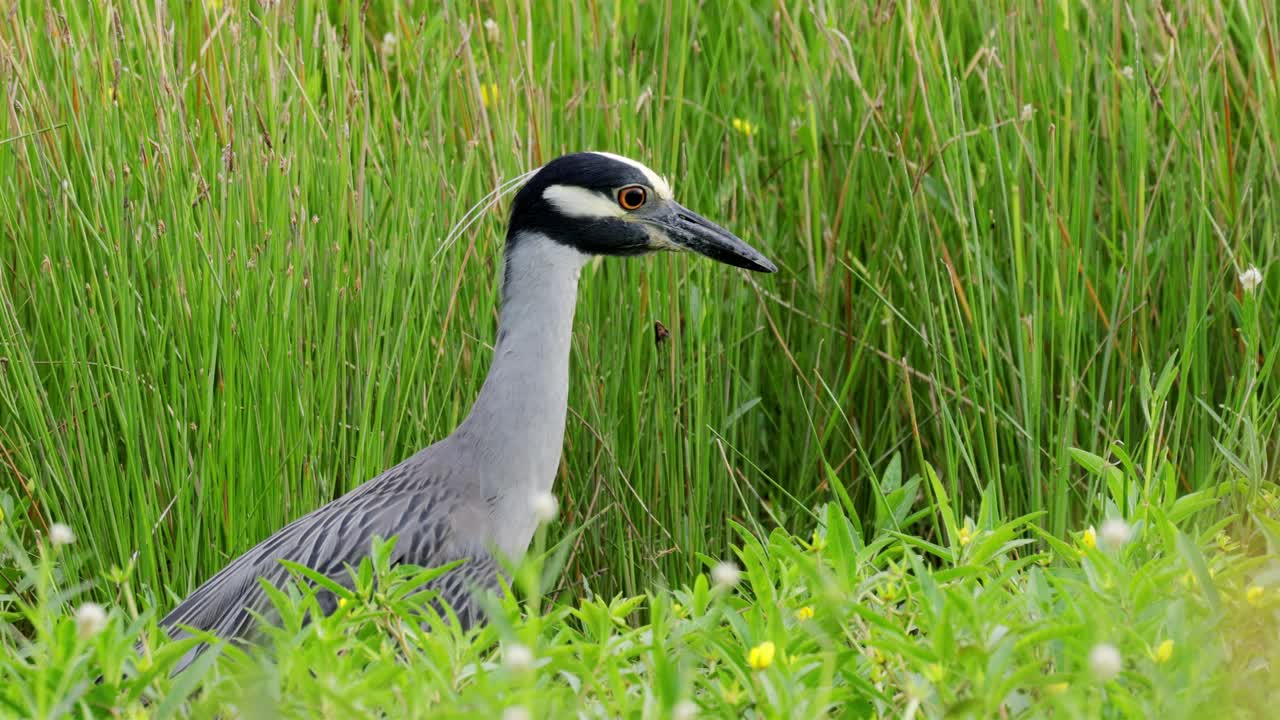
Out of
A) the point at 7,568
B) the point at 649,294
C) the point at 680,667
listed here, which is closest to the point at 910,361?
the point at 649,294

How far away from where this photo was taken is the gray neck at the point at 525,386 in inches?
124

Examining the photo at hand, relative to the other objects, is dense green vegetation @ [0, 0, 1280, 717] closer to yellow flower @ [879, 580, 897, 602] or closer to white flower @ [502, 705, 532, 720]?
yellow flower @ [879, 580, 897, 602]

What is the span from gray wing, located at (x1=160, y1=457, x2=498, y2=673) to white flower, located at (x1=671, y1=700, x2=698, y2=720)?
1.16 m

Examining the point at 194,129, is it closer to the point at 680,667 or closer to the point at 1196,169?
the point at 680,667

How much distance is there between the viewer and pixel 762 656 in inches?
79.1

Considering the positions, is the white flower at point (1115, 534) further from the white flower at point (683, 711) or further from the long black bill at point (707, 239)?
the long black bill at point (707, 239)

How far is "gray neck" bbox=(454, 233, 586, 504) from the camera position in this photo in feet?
10.4

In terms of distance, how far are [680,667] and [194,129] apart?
2.08m

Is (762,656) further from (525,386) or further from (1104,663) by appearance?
(525,386)

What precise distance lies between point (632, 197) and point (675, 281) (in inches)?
16.5

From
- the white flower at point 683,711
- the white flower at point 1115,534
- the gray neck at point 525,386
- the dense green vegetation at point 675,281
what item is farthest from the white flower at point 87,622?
the white flower at point 1115,534

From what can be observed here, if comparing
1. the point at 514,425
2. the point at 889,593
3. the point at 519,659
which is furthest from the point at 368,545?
the point at 519,659

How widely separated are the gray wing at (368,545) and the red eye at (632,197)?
0.76m

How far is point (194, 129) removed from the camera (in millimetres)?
3418
